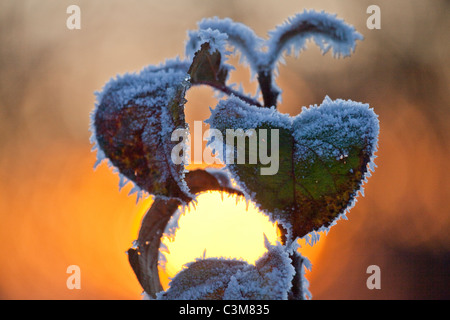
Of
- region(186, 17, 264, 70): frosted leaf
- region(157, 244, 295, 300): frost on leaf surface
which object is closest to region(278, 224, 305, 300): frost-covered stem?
region(157, 244, 295, 300): frost on leaf surface

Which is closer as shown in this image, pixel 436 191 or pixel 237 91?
pixel 237 91

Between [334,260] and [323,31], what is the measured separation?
4.28m

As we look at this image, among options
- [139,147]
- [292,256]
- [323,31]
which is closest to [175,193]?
[139,147]

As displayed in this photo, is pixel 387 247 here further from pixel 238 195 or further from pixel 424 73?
pixel 238 195

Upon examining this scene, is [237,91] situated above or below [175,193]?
above

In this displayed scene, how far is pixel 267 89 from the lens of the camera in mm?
1200

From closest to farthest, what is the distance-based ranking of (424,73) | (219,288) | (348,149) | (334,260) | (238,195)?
(348,149), (219,288), (238,195), (424,73), (334,260)

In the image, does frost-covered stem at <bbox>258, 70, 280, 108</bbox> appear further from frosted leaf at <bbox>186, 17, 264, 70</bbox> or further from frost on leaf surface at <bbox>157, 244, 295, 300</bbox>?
frost on leaf surface at <bbox>157, 244, 295, 300</bbox>

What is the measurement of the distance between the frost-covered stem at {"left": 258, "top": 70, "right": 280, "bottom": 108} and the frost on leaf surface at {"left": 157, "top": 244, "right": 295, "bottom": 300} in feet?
1.39

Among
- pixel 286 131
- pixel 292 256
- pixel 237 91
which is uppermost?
pixel 237 91

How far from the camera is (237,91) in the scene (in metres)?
1.18

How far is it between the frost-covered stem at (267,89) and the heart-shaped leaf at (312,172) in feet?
1.27

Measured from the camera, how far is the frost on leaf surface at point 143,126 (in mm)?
836

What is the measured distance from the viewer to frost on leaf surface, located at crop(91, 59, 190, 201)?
836 mm
